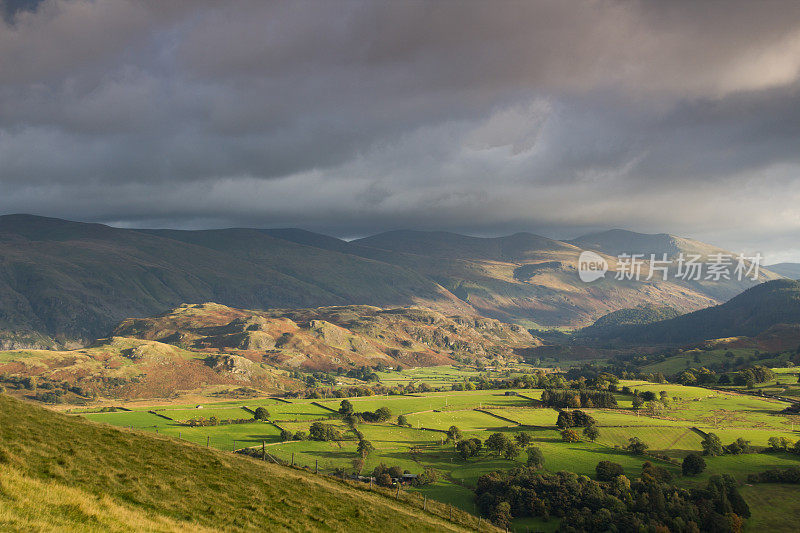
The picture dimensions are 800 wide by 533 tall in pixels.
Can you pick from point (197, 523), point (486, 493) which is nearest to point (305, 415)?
point (486, 493)

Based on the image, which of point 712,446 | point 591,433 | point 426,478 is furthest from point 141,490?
point 712,446

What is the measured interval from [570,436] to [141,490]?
145m

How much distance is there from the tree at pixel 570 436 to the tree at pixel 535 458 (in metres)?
24.1

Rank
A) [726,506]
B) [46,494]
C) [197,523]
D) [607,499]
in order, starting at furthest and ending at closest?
1. [607,499]
2. [726,506]
3. [197,523]
4. [46,494]

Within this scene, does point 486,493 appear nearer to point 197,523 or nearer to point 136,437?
Result: point 136,437

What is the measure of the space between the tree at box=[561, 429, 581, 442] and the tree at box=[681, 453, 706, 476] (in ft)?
119

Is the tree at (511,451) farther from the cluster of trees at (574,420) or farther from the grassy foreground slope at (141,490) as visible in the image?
the grassy foreground slope at (141,490)

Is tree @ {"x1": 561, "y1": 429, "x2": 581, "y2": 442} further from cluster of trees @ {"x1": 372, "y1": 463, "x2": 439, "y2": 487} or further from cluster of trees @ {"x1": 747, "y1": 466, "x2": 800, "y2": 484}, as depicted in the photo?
cluster of trees @ {"x1": 372, "y1": 463, "x2": 439, "y2": 487}

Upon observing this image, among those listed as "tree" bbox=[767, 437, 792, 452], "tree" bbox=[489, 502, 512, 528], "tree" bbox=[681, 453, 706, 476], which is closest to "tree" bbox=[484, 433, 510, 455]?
"tree" bbox=[489, 502, 512, 528]

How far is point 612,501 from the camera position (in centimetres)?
10012

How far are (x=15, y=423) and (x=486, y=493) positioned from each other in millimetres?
90816

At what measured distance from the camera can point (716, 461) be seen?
128 meters

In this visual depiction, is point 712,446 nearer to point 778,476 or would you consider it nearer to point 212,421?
point 778,476

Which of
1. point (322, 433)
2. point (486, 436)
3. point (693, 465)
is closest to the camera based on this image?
point (693, 465)
